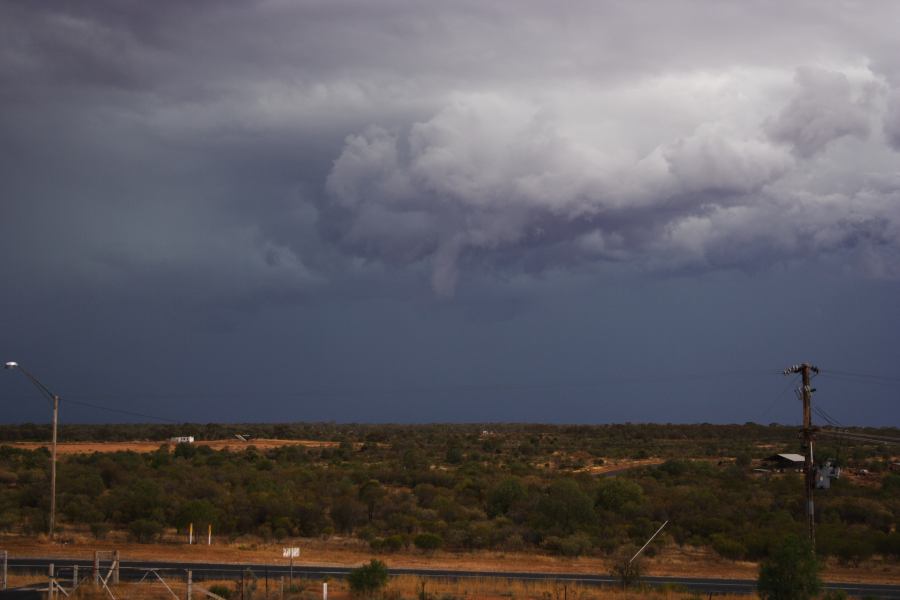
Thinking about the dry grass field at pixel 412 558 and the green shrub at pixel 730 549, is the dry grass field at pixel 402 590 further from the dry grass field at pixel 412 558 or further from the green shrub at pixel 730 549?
the green shrub at pixel 730 549

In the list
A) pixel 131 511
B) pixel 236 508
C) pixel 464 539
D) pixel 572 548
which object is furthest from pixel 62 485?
pixel 572 548

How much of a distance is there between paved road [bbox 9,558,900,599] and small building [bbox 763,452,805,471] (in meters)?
48.8

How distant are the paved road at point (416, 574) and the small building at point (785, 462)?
Result: 48.8 meters

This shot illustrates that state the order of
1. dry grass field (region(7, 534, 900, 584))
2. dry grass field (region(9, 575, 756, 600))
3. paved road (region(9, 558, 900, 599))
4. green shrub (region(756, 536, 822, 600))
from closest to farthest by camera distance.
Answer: green shrub (region(756, 536, 822, 600)) < dry grass field (region(9, 575, 756, 600)) < paved road (region(9, 558, 900, 599)) < dry grass field (region(7, 534, 900, 584))

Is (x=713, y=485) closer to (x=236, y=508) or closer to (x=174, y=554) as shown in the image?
(x=236, y=508)

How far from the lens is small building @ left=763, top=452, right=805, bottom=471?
8644 cm

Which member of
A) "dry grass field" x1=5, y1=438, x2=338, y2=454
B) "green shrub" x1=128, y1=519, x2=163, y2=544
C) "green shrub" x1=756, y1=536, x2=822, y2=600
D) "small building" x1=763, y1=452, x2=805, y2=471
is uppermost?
"green shrub" x1=756, y1=536, x2=822, y2=600

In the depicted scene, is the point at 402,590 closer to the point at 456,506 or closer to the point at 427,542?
the point at 427,542

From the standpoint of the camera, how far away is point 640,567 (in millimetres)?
36562

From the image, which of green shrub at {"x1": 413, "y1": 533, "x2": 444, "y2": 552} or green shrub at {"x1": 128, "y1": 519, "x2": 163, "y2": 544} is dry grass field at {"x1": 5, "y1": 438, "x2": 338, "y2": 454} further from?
green shrub at {"x1": 413, "y1": 533, "x2": 444, "y2": 552}

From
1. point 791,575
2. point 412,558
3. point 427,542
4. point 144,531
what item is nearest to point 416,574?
point 412,558

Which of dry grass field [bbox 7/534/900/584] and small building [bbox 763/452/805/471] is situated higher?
small building [bbox 763/452/805/471]

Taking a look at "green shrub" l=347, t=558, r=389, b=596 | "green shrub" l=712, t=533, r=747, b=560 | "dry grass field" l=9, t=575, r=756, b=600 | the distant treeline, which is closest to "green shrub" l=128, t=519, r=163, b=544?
the distant treeline

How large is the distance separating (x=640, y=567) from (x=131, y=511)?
99.9 ft
